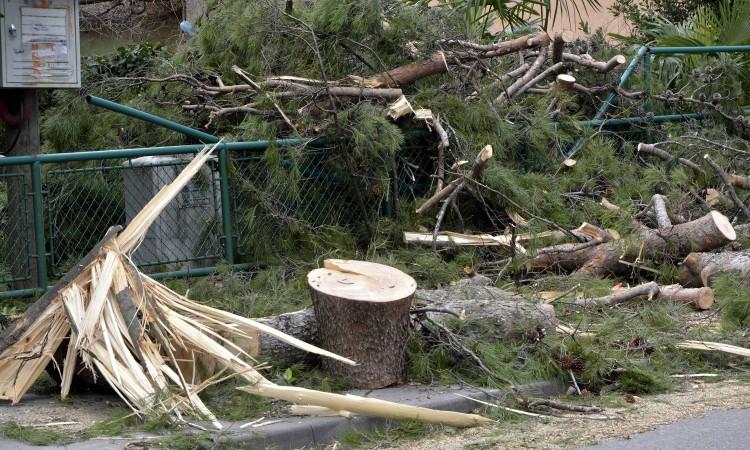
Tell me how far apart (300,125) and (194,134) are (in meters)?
Answer: 0.96

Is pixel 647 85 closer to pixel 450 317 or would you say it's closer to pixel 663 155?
pixel 663 155

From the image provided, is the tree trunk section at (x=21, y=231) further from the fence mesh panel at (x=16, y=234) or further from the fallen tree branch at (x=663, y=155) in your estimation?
the fallen tree branch at (x=663, y=155)

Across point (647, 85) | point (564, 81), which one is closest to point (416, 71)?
point (564, 81)

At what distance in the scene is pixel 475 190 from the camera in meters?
9.49

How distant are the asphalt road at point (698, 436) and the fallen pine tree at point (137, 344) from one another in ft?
2.81

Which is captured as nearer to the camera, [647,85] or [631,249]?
[631,249]

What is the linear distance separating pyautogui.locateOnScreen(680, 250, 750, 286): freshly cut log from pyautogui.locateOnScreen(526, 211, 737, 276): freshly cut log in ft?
0.58

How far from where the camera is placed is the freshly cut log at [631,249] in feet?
29.6

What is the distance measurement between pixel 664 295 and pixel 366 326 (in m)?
3.29

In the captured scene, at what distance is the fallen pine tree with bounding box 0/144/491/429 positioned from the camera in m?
5.50

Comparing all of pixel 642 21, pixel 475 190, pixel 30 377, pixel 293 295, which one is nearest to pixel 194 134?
pixel 293 295

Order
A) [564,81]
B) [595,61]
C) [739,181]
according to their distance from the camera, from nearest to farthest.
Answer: [739,181]
[564,81]
[595,61]

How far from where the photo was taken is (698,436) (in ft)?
17.6

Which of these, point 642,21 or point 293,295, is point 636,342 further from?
point 642,21
